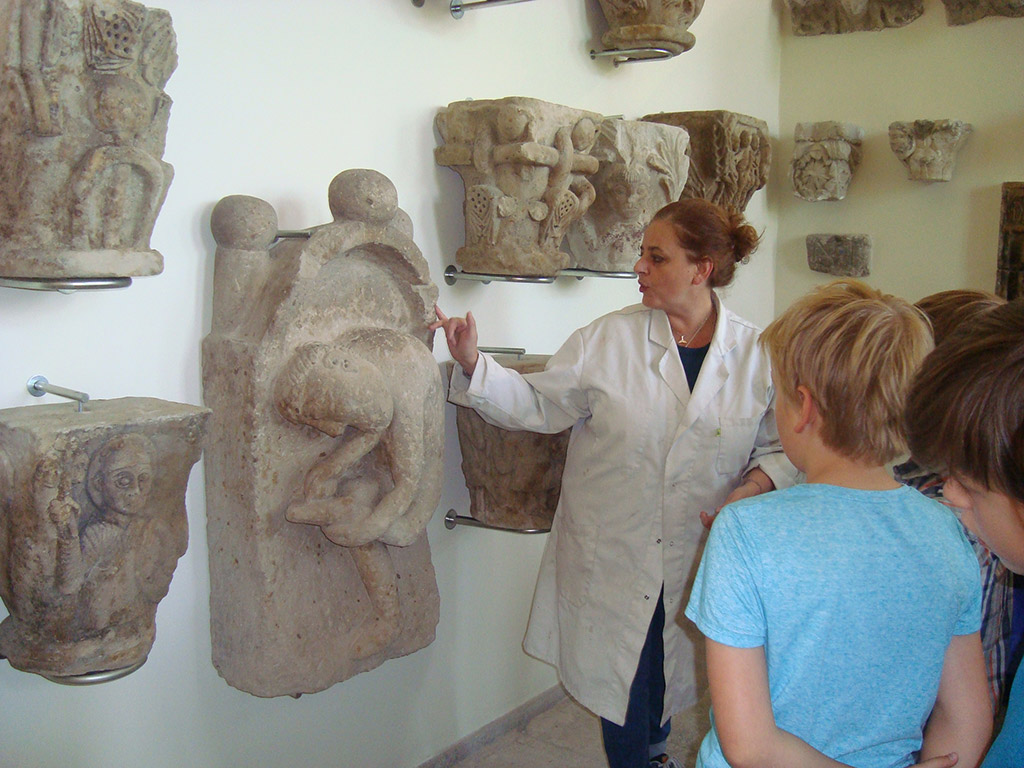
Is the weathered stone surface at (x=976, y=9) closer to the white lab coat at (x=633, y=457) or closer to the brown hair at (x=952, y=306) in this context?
the white lab coat at (x=633, y=457)

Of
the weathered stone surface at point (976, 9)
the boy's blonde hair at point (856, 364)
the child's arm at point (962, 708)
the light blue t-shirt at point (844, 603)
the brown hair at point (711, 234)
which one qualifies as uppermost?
the weathered stone surface at point (976, 9)

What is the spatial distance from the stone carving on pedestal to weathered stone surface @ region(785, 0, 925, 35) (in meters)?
0.44

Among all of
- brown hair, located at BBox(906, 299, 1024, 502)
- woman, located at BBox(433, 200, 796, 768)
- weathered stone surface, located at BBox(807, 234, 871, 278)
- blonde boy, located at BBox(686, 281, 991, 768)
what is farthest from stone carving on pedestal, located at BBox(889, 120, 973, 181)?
brown hair, located at BBox(906, 299, 1024, 502)

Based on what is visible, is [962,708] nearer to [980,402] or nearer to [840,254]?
[980,402]

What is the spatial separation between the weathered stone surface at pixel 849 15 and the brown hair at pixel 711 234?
7.01ft

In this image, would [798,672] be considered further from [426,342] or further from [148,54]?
[148,54]

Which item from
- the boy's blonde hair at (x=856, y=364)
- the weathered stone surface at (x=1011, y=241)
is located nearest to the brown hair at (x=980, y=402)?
the boy's blonde hair at (x=856, y=364)

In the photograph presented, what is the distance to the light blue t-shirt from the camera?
4.29 feet

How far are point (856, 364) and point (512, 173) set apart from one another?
51.7 inches

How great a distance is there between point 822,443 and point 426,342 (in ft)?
3.75

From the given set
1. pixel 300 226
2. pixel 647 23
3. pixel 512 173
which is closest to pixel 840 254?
pixel 647 23

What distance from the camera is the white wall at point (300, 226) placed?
6.26ft

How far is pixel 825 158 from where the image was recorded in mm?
4090

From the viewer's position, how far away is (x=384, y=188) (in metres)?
2.07
